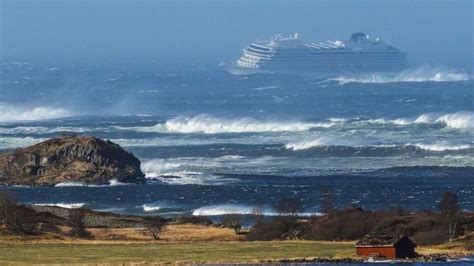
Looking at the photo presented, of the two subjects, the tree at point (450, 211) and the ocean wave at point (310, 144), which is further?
the ocean wave at point (310, 144)

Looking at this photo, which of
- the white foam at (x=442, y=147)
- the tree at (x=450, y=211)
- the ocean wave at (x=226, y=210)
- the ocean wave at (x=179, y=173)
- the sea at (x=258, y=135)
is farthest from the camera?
the white foam at (x=442, y=147)

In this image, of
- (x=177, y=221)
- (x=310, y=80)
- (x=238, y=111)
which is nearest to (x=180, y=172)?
(x=177, y=221)

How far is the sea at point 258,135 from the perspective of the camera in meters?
78.6

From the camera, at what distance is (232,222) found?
6762cm

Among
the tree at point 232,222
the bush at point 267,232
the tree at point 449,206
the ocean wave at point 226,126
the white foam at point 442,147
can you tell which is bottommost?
the bush at point 267,232

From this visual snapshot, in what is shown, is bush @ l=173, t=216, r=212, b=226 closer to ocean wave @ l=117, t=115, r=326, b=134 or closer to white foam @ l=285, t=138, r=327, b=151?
white foam @ l=285, t=138, r=327, b=151

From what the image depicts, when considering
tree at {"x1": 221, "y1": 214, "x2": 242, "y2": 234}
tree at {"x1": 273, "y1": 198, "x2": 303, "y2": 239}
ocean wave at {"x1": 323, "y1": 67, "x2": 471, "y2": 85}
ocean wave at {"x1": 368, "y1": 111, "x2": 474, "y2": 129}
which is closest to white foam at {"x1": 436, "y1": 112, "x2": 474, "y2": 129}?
ocean wave at {"x1": 368, "y1": 111, "x2": 474, "y2": 129}

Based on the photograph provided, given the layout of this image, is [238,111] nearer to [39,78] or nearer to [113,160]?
[113,160]

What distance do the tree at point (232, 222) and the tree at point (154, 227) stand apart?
2177 mm

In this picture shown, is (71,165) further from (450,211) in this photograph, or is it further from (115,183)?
(450,211)

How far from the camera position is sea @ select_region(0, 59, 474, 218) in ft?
258

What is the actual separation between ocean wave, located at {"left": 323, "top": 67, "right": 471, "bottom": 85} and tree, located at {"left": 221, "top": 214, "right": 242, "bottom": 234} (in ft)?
332

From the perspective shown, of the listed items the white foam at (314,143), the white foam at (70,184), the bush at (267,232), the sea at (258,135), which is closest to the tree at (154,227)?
the bush at (267,232)

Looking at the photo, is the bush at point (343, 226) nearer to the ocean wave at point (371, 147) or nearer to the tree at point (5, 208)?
the tree at point (5, 208)
